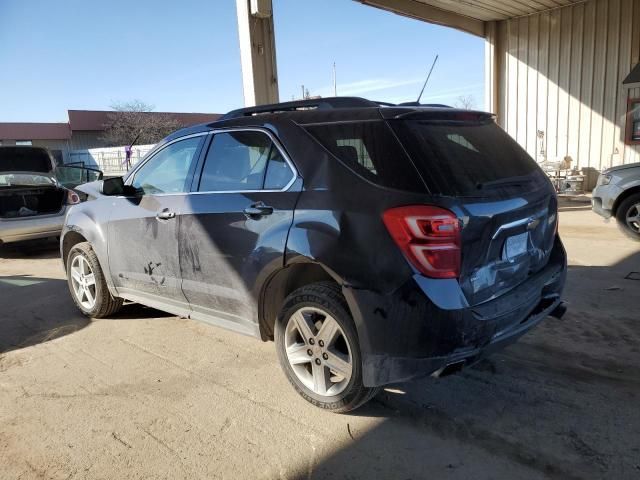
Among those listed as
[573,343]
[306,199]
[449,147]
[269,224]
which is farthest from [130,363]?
[573,343]

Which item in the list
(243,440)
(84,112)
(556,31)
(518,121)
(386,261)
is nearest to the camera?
(386,261)

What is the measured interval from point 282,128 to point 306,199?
576mm

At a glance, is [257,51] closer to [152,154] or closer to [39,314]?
[152,154]

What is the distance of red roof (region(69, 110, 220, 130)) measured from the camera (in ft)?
151

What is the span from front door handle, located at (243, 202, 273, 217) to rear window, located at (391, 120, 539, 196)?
937mm

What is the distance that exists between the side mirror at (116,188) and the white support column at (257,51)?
14.1 ft

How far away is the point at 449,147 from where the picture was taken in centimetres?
291

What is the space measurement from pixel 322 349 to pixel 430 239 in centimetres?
98

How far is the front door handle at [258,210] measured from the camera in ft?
10.5

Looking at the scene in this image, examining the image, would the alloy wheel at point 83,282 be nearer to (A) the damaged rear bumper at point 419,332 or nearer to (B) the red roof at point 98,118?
(A) the damaged rear bumper at point 419,332

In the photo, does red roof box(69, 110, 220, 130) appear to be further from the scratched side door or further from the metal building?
the scratched side door

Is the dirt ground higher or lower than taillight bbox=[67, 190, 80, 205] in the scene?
lower

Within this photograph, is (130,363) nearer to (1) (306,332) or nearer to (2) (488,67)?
(1) (306,332)

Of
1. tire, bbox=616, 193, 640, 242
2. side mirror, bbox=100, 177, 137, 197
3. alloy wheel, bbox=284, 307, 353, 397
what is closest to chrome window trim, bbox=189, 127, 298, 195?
alloy wheel, bbox=284, 307, 353, 397
